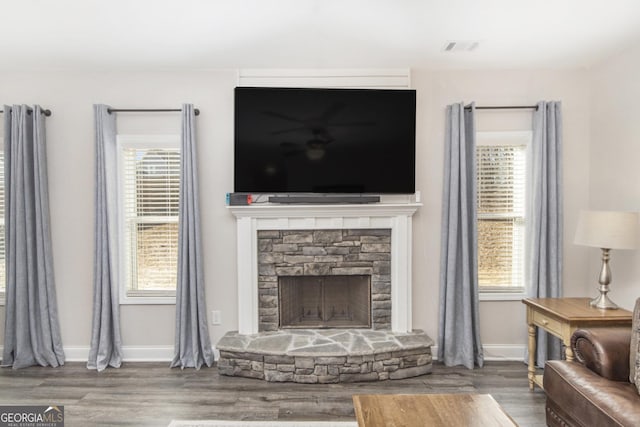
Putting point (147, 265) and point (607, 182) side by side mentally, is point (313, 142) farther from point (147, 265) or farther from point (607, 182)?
point (607, 182)

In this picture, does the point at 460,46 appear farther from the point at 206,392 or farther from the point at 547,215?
the point at 206,392

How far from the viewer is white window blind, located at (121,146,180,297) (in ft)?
11.6

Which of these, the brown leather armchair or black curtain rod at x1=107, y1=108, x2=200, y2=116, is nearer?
the brown leather armchair

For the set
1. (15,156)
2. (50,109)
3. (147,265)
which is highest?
(50,109)

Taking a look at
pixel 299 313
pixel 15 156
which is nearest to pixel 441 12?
pixel 299 313

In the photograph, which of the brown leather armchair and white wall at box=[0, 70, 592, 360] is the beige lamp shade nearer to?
the brown leather armchair

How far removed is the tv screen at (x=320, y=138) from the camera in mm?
3273

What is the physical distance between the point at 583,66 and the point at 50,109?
4.67 m

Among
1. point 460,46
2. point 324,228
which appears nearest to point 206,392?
point 324,228

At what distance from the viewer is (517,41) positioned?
290cm

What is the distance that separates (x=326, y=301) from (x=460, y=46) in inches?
93.5

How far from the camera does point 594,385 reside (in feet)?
6.39

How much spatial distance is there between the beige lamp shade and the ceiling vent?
149 cm

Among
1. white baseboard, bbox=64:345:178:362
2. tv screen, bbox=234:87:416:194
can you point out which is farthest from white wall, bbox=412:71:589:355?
white baseboard, bbox=64:345:178:362
